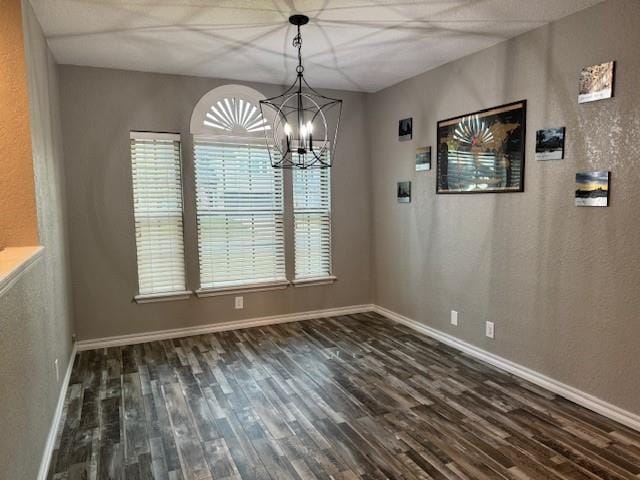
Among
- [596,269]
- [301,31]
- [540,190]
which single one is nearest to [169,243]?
[301,31]

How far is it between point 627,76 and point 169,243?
384cm

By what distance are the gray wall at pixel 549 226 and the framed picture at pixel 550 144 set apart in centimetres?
5

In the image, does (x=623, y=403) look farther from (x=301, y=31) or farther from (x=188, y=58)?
(x=188, y=58)

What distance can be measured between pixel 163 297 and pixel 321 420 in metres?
2.26

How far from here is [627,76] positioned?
259 centimetres

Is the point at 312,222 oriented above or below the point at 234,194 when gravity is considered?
below

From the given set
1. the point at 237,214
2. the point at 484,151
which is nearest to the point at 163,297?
the point at 237,214

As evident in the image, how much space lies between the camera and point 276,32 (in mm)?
3146

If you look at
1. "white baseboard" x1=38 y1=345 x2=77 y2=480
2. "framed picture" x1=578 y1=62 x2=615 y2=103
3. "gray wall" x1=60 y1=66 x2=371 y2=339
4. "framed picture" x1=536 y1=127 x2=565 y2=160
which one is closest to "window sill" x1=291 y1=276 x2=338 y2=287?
"gray wall" x1=60 y1=66 x2=371 y2=339

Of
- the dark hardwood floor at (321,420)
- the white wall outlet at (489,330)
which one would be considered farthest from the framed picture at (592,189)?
the dark hardwood floor at (321,420)

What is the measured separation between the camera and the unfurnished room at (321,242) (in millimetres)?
2363

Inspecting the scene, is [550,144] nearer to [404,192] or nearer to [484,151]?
[484,151]

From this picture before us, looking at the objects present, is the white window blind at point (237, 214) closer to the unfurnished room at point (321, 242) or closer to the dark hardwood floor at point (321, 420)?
the unfurnished room at point (321, 242)

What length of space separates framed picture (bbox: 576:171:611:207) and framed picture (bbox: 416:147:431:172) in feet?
4.95
